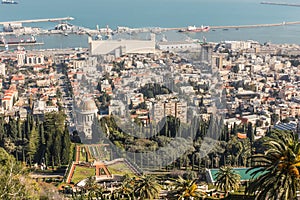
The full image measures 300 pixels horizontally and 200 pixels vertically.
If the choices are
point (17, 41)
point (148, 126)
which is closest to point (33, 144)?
point (148, 126)

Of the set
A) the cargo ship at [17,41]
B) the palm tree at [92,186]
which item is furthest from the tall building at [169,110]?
the cargo ship at [17,41]

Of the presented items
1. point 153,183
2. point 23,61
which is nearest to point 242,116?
point 153,183

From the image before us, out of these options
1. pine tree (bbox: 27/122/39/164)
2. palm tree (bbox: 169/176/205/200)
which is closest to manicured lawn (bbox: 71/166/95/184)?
pine tree (bbox: 27/122/39/164)

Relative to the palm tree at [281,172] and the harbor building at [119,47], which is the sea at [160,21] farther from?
the palm tree at [281,172]

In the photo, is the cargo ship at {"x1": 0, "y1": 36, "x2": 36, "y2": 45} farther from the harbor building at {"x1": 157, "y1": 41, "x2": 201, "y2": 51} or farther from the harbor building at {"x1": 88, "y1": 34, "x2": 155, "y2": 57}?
the harbor building at {"x1": 157, "y1": 41, "x2": 201, "y2": 51}

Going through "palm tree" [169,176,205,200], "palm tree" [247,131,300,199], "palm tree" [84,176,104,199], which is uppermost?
"palm tree" [247,131,300,199]
